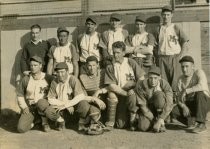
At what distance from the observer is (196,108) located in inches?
265

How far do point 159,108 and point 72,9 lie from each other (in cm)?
330

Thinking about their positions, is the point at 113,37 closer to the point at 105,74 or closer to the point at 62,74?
the point at 105,74

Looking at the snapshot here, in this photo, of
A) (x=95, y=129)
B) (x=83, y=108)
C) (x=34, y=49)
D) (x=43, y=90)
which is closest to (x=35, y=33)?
(x=34, y=49)

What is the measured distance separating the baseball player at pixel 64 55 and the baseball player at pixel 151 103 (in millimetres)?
1499

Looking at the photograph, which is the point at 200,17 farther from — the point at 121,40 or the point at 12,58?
the point at 12,58

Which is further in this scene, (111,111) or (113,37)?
(113,37)

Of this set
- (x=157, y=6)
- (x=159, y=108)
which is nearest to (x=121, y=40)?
(x=157, y=6)

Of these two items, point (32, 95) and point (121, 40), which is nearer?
point (32, 95)

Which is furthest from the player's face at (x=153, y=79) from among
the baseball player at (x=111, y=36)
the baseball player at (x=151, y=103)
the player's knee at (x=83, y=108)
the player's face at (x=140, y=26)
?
the player's face at (x=140, y=26)

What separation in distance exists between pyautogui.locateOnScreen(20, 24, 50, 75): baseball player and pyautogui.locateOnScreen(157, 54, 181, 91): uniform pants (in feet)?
7.43

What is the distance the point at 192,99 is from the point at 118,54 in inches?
58.3

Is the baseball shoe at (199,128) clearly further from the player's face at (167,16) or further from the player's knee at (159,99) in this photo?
the player's face at (167,16)

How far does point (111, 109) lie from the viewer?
7113 millimetres

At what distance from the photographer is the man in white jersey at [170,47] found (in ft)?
25.6
